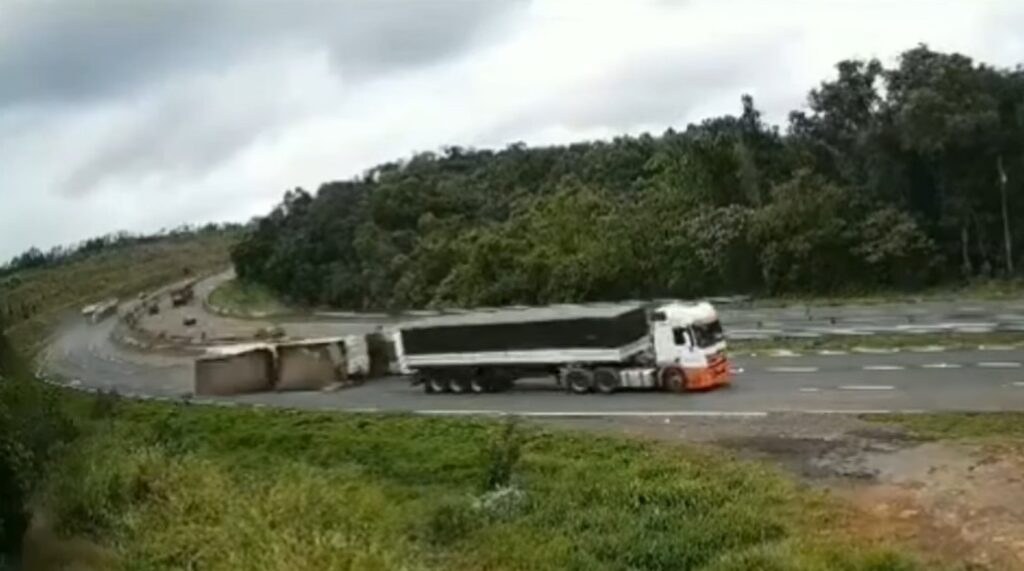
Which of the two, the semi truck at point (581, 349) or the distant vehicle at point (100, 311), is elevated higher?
the distant vehicle at point (100, 311)

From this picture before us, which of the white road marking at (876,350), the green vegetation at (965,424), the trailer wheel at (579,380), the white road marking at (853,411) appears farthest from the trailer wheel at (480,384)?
the green vegetation at (965,424)

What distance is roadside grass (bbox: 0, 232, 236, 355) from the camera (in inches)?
2963

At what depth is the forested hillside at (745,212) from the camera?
4910 cm

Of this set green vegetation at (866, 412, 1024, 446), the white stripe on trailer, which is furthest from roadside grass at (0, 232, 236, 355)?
green vegetation at (866, 412, 1024, 446)

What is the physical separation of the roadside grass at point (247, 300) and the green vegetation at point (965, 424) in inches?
2123

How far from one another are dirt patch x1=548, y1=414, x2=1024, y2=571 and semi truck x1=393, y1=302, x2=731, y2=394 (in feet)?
12.8

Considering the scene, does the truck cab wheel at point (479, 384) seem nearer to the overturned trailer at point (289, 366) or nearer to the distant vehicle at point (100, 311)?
the overturned trailer at point (289, 366)

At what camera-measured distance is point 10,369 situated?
3575 centimetres

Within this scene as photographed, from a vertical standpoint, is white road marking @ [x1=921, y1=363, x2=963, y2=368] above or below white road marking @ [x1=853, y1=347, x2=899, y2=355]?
below

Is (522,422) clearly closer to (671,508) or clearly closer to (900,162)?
(671,508)

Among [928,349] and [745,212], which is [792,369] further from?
[745,212]

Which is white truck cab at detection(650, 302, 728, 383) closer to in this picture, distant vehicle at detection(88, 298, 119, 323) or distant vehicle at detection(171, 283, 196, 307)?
distant vehicle at detection(88, 298, 119, 323)

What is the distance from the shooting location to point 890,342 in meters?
37.7

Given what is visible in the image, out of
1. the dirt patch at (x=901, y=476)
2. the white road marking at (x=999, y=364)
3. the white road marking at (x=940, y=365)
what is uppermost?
the white road marking at (x=940, y=365)
